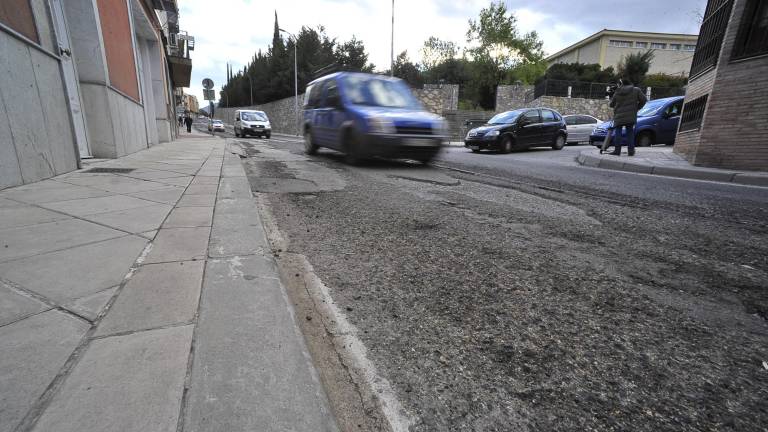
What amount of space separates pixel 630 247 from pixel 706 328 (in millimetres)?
1176

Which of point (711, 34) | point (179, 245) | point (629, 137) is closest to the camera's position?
point (179, 245)

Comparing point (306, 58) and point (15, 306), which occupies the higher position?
point (306, 58)

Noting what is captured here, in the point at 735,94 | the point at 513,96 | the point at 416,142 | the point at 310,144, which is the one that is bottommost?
the point at 310,144

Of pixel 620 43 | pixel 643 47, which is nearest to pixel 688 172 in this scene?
pixel 620 43

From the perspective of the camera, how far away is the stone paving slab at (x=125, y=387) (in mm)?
919

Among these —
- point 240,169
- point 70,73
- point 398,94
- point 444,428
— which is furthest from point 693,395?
point 70,73

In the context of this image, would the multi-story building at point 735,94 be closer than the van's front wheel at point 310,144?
Yes

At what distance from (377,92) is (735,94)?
25.1 feet

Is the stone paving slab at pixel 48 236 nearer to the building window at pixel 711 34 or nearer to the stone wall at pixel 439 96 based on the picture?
the building window at pixel 711 34

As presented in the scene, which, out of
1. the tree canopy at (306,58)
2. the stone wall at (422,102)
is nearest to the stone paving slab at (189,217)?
the stone wall at (422,102)

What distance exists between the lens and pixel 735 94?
753cm

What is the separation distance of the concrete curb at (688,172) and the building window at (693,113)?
193 centimetres

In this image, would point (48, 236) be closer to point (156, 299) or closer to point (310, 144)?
point (156, 299)

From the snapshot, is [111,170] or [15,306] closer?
[15,306]
